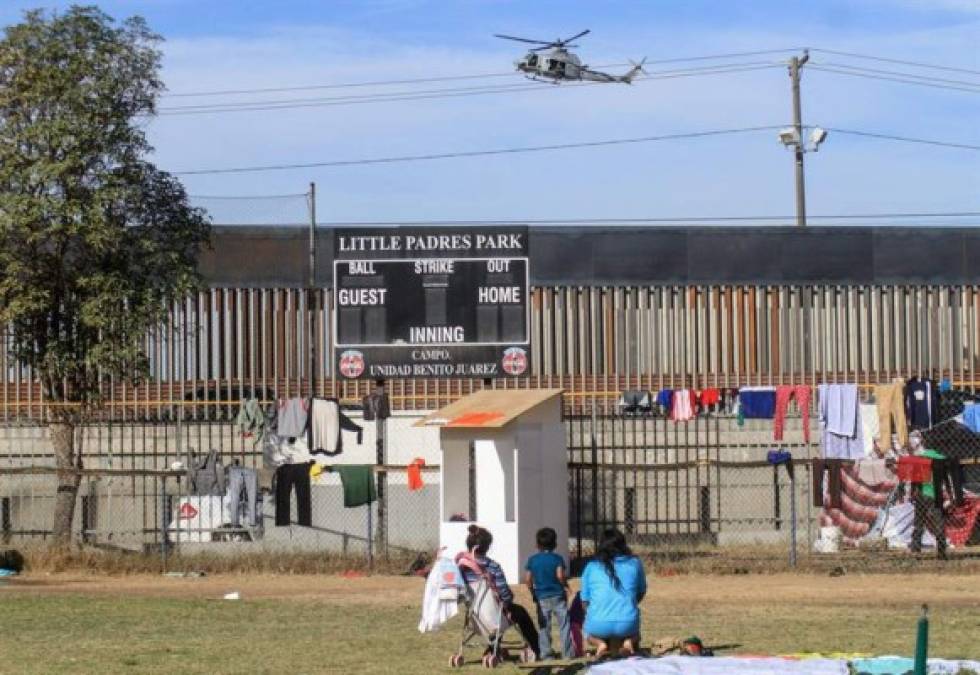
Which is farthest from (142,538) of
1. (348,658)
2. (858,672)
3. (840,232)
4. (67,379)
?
(840,232)

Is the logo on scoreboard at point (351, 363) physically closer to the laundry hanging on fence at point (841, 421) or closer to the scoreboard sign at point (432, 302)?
the scoreboard sign at point (432, 302)

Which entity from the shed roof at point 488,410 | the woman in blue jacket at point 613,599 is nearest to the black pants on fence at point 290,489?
the shed roof at point 488,410

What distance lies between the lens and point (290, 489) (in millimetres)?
27125

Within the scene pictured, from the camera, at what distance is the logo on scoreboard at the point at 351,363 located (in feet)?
88.2

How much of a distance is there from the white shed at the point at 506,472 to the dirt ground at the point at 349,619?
123 cm

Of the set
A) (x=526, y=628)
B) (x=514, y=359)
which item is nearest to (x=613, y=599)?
(x=526, y=628)

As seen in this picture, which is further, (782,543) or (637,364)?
(637,364)

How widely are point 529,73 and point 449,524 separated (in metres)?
24.1

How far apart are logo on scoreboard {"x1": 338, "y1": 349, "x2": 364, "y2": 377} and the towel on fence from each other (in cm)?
146

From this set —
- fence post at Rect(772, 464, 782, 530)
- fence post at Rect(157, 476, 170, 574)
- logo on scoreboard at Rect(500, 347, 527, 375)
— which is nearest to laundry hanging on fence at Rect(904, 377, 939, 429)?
fence post at Rect(772, 464, 782, 530)

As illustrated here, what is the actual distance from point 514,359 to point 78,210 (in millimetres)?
7095

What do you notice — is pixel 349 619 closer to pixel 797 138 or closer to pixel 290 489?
pixel 290 489

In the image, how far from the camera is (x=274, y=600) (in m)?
22.7

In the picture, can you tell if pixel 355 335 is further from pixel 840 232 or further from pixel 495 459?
pixel 840 232
